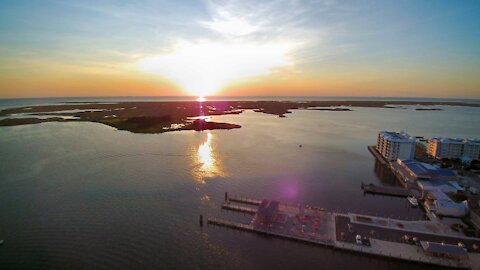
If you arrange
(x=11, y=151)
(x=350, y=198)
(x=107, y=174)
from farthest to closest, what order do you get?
1. (x=11, y=151)
2. (x=107, y=174)
3. (x=350, y=198)

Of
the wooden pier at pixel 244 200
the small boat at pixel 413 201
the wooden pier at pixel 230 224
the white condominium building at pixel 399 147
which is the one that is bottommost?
the small boat at pixel 413 201

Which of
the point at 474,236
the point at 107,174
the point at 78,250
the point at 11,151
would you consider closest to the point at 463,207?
the point at 474,236

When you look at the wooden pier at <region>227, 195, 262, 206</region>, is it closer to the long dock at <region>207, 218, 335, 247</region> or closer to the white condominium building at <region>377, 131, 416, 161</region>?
the long dock at <region>207, 218, 335, 247</region>

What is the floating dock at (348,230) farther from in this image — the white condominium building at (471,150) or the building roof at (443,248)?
the white condominium building at (471,150)

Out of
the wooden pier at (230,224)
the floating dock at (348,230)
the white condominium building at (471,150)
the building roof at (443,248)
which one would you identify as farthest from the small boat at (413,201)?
the white condominium building at (471,150)

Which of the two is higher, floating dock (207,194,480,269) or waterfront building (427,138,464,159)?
waterfront building (427,138,464,159)

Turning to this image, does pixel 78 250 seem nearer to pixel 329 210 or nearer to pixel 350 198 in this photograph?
pixel 329 210

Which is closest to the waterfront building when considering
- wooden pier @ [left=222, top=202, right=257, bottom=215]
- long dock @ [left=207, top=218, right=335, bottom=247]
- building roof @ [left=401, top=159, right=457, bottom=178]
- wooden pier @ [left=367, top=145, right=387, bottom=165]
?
wooden pier @ [left=367, top=145, right=387, bottom=165]
